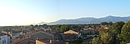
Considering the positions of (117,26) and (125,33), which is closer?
(125,33)

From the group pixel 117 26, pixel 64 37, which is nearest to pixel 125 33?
pixel 117 26

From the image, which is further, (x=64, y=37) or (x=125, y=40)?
(x=64, y=37)

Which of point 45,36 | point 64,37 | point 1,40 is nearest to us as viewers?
point 1,40

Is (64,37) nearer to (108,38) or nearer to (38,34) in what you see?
(38,34)

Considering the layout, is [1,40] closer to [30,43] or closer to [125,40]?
[30,43]

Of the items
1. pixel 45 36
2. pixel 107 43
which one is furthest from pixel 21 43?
pixel 107 43

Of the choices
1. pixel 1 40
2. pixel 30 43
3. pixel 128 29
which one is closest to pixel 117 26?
pixel 128 29

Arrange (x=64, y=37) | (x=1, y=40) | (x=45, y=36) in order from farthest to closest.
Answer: (x=64, y=37) → (x=45, y=36) → (x=1, y=40)
